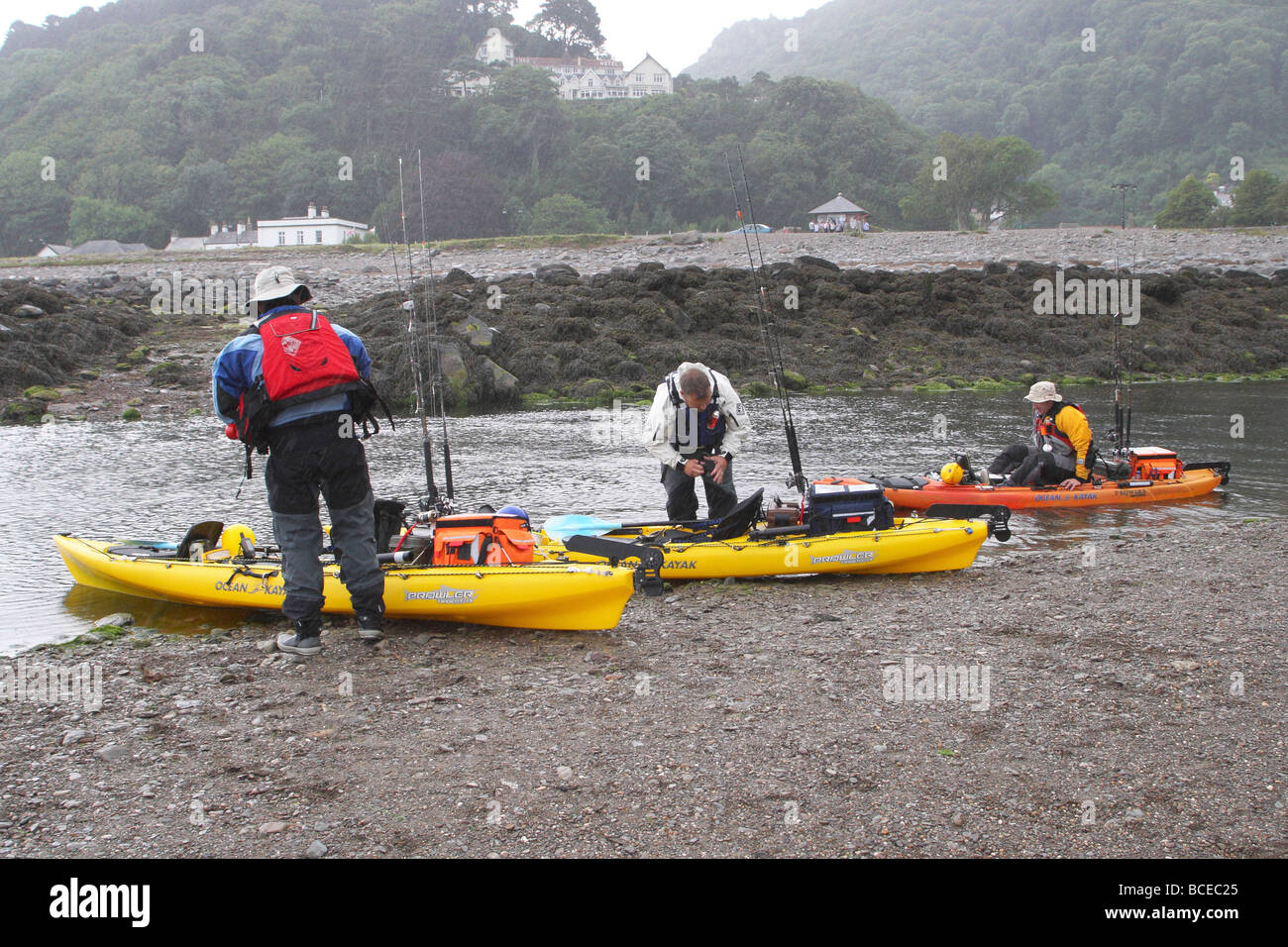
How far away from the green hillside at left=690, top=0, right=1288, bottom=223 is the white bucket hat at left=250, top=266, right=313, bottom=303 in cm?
10395

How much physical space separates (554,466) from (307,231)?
2758 inches

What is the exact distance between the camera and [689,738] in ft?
16.3

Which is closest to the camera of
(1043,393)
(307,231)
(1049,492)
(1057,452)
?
(1043,393)

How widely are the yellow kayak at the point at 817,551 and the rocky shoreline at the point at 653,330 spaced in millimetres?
14454

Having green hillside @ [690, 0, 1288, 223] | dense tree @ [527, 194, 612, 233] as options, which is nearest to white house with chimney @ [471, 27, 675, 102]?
green hillside @ [690, 0, 1288, 223]

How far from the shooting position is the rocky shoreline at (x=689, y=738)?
4.05 meters

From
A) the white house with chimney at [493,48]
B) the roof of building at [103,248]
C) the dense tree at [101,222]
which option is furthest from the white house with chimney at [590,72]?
the roof of building at [103,248]

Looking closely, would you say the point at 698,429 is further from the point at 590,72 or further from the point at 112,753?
the point at 590,72

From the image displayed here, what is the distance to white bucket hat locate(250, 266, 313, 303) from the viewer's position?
6105 millimetres

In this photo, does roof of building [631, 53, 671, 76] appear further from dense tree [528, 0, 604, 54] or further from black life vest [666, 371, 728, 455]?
black life vest [666, 371, 728, 455]

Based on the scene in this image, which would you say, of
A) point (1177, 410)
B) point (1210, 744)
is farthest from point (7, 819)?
point (1177, 410)

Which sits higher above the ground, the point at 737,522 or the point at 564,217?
the point at 564,217

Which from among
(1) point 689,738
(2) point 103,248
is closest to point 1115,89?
(2) point 103,248

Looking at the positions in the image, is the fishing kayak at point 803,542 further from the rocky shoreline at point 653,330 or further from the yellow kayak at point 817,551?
the rocky shoreline at point 653,330
